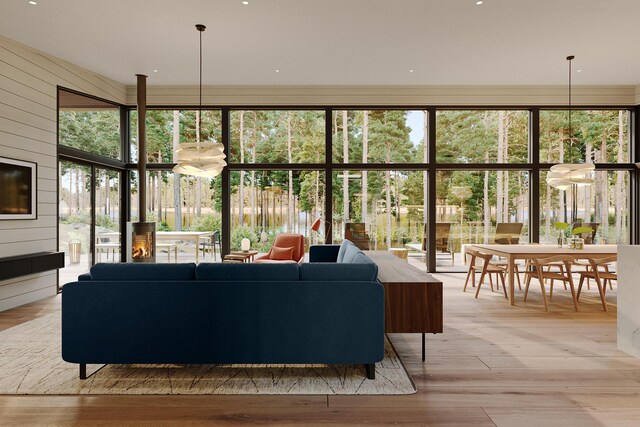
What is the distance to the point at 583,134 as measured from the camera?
712 cm

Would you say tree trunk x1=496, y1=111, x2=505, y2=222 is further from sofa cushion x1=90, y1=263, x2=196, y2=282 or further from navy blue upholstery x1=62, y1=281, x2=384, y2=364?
sofa cushion x1=90, y1=263, x2=196, y2=282

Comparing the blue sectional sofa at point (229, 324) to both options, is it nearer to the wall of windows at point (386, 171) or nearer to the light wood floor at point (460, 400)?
the light wood floor at point (460, 400)

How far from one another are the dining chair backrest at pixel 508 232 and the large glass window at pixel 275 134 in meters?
3.58

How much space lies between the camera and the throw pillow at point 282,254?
19.9 feet

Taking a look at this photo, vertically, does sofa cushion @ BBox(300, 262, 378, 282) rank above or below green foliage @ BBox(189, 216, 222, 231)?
below

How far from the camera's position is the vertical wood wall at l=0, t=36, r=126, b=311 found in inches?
189

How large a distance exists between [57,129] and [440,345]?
19.4 feet

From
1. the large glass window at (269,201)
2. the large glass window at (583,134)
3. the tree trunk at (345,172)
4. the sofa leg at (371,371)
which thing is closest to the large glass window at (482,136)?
the large glass window at (583,134)

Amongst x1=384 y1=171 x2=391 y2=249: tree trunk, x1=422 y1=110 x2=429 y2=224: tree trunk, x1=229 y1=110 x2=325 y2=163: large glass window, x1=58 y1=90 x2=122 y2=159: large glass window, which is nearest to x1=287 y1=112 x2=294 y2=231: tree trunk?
x1=229 y1=110 x2=325 y2=163: large glass window

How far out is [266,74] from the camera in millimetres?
6277

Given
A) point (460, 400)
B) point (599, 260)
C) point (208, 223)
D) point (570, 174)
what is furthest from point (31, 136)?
point (599, 260)

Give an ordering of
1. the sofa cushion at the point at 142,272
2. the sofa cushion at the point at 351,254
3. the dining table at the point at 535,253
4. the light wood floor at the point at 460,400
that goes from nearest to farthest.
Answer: the light wood floor at the point at 460,400
the sofa cushion at the point at 142,272
the sofa cushion at the point at 351,254
the dining table at the point at 535,253

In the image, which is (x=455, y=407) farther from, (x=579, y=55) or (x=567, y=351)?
(x=579, y=55)

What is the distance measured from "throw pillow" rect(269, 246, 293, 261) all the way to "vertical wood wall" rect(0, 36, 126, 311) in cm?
319
